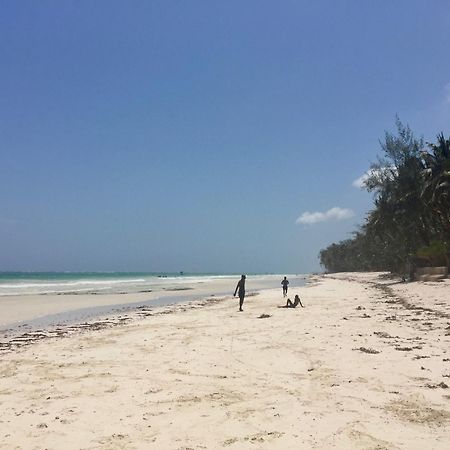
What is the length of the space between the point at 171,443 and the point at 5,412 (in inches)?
129

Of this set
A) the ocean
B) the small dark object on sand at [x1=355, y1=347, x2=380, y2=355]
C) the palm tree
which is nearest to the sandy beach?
the small dark object on sand at [x1=355, y1=347, x2=380, y2=355]

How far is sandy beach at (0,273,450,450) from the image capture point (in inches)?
231

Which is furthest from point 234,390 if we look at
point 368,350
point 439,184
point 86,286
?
point 86,286

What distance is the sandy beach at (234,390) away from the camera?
588 cm

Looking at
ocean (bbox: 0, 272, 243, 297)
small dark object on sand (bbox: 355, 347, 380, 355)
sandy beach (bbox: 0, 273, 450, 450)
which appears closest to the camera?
sandy beach (bbox: 0, 273, 450, 450)

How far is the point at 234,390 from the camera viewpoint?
8.08 metres

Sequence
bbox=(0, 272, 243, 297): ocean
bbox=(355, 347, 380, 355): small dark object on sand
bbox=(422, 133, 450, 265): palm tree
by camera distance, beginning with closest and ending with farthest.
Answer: bbox=(355, 347, 380, 355): small dark object on sand, bbox=(422, 133, 450, 265): palm tree, bbox=(0, 272, 243, 297): ocean

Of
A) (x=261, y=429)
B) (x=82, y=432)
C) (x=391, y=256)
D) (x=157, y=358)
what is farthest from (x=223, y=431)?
(x=391, y=256)

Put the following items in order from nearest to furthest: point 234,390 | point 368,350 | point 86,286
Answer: point 234,390
point 368,350
point 86,286

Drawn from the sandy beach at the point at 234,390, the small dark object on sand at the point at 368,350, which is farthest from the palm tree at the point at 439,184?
the small dark object on sand at the point at 368,350

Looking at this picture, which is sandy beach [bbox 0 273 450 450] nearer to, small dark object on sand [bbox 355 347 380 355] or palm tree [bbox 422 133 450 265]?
small dark object on sand [bbox 355 347 380 355]

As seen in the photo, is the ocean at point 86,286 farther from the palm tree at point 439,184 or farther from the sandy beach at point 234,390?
the sandy beach at point 234,390

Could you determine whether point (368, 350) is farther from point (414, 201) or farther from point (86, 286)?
point (86, 286)

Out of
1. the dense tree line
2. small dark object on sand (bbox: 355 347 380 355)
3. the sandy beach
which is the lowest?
the sandy beach
